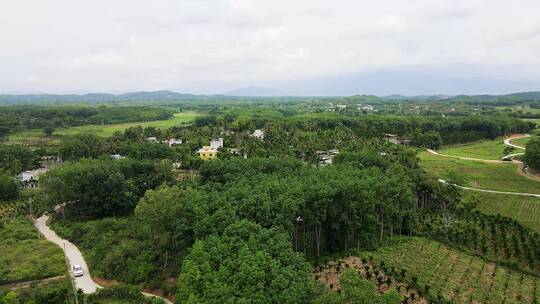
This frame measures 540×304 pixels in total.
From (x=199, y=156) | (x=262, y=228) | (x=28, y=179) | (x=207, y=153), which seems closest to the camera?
(x=262, y=228)

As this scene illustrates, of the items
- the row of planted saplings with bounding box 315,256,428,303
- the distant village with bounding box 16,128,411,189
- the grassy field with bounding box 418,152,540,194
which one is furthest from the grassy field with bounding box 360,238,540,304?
the distant village with bounding box 16,128,411,189

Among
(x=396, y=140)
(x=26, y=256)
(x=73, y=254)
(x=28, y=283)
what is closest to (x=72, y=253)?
(x=73, y=254)

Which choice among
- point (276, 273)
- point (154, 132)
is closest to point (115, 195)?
point (276, 273)

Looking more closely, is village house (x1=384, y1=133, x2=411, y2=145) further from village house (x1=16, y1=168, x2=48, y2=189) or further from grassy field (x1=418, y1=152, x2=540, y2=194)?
village house (x1=16, y1=168, x2=48, y2=189)

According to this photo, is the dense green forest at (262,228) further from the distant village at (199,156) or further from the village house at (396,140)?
the village house at (396,140)

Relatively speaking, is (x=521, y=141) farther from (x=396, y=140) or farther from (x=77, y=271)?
(x=77, y=271)

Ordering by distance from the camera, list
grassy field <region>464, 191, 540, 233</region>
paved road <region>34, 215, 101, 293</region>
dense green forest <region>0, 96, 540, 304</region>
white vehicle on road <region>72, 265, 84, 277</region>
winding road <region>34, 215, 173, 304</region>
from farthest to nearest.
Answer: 1. grassy field <region>464, 191, 540, 233</region>
2. white vehicle on road <region>72, 265, 84, 277</region>
3. paved road <region>34, 215, 101, 293</region>
4. winding road <region>34, 215, 173, 304</region>
5. dense green forest <region>0, 96, 540, 304</region>
